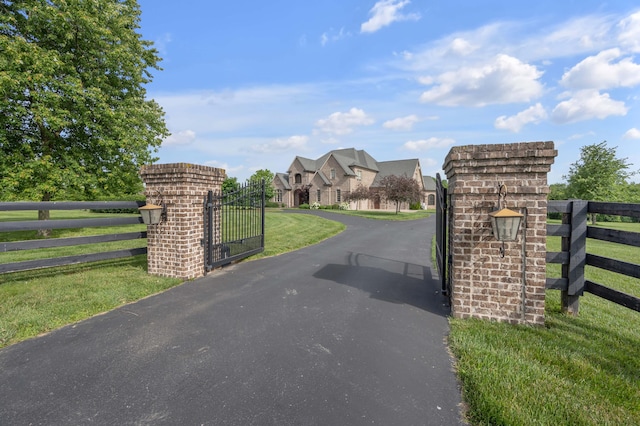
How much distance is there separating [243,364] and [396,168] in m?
49.9

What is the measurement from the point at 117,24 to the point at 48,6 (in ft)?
8.37

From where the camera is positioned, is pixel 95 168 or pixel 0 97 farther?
pixel 95 168

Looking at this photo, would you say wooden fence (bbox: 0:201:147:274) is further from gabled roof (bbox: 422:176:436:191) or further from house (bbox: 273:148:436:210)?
gabled roof (bbox: 422:176:436:191)

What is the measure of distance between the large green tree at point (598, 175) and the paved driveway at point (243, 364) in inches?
1262

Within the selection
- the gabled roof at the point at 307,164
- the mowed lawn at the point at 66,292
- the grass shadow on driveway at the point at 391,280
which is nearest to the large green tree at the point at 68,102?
the mowed lawn at the point at 66,292

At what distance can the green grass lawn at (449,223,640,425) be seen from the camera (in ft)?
7.40

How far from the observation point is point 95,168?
43.7 ft

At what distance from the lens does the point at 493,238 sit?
4078 millimetres

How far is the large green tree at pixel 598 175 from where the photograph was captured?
26766 millimetres

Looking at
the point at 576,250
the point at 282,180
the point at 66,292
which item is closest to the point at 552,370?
the point at 576,250

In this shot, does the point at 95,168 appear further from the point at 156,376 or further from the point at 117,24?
the point at 156,376

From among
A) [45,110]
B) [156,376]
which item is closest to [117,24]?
[45,110]

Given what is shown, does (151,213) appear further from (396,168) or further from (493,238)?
(396,168)

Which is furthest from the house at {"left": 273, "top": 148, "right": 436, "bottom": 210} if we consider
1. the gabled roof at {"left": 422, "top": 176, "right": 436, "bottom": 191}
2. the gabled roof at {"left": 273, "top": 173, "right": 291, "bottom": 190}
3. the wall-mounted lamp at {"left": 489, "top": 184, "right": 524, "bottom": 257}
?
the wall-mounted lamp at {"left": 489, "top": 184, "right": 524, "bottom": 257}
